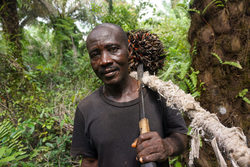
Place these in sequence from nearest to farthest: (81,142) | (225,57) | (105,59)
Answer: (105,59)
(81,142)
(225,57)

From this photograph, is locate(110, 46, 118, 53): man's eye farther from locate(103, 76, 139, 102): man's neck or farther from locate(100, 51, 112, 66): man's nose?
locate(103, 76, 139, 102): man's neck

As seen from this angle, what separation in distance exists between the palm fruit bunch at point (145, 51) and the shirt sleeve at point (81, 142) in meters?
0.70

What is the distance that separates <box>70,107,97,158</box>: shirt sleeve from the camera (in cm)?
139

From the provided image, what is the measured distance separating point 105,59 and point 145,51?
38cm

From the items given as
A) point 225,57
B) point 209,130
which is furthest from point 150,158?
point 225,57

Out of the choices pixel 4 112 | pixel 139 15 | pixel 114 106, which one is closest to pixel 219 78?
pixel 114 106

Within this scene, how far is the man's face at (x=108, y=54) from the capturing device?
1.29m

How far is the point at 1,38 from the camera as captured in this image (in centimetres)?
327

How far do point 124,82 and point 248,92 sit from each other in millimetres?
1093

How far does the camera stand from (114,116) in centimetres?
130

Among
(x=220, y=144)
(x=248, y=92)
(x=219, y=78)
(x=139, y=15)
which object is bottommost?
(x=220, y=144)

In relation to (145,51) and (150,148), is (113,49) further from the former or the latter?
(150,148)

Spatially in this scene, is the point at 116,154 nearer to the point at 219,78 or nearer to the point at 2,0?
the point at 219,78

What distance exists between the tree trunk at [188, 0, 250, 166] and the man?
0.54m
